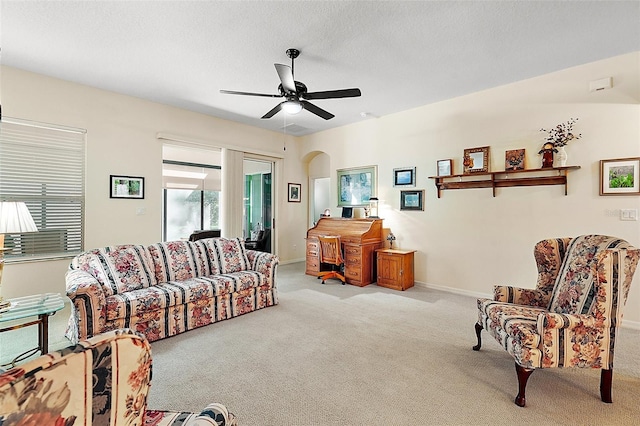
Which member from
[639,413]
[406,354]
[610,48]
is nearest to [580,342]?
[639,413]

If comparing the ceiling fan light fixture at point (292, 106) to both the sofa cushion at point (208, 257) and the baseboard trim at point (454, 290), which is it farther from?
the baseboard trim at point (454, 290)

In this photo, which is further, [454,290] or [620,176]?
[454,290]

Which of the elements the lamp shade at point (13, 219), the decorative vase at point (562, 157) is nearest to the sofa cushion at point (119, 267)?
the lamp shade at point (13, 219)

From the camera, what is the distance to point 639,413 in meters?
1.84

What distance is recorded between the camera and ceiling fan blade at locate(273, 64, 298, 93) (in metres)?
2.60

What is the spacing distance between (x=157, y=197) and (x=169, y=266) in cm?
184

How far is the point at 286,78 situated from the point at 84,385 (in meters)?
2.69

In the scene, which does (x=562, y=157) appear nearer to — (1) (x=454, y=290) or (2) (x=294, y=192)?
(1) (x=454, y=290)

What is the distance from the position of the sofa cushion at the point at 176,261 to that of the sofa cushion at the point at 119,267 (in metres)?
0.09

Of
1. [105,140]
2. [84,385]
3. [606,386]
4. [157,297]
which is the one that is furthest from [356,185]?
[84,385]

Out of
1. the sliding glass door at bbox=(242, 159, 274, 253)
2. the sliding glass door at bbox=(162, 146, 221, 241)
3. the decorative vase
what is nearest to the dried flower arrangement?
the decorative vase

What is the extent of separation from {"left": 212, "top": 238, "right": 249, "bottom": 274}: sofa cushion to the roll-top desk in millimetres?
1795

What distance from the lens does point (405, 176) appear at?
5047mm

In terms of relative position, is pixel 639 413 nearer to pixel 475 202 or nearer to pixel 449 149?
pixel 475 202
